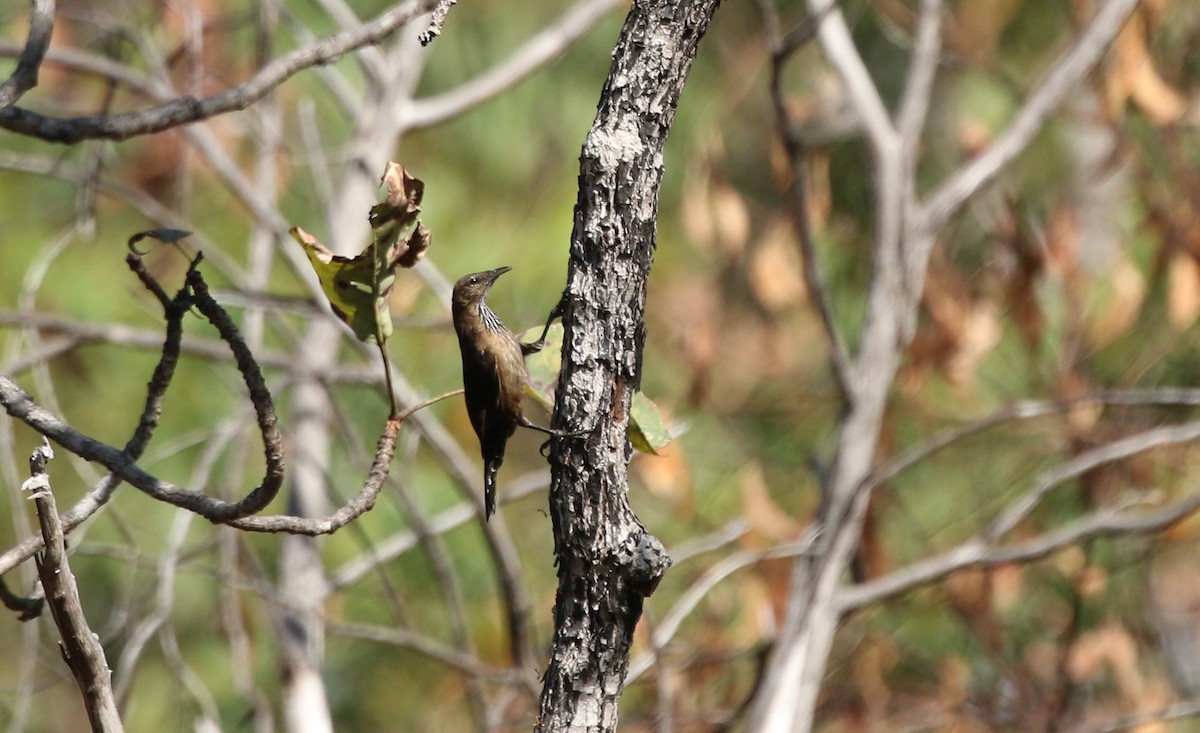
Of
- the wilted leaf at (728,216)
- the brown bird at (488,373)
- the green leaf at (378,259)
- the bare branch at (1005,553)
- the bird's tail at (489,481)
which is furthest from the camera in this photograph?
the wilted leaf at (728,216)

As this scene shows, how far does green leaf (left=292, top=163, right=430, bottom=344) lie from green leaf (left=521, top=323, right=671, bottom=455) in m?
0.19

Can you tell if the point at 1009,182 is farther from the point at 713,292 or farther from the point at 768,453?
the point at 768,453

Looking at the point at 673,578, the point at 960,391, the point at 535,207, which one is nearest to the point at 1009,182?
the point at 960,391

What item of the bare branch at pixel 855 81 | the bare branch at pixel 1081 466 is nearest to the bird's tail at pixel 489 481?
the bare branch at pixel 1081 466

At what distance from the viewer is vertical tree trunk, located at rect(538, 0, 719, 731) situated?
44.9 inches

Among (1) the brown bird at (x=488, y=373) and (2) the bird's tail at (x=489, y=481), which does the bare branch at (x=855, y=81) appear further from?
(2) the bird's tail at (x=489, y=481)

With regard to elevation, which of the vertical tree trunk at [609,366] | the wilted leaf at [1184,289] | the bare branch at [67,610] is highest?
the wilted leaf at [1184,289]

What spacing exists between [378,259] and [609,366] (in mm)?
246

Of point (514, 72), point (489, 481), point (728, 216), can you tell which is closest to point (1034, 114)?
point (728, 216)

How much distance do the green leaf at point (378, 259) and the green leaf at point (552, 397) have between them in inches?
7.3

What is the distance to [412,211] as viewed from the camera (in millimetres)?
1146

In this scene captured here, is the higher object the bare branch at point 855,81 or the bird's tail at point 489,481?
the bare branch at point 855,81

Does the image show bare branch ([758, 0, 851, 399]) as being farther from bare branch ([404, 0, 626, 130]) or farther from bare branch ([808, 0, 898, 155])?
bare branch ([404, 0, 626, 130])

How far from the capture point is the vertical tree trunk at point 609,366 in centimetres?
114
